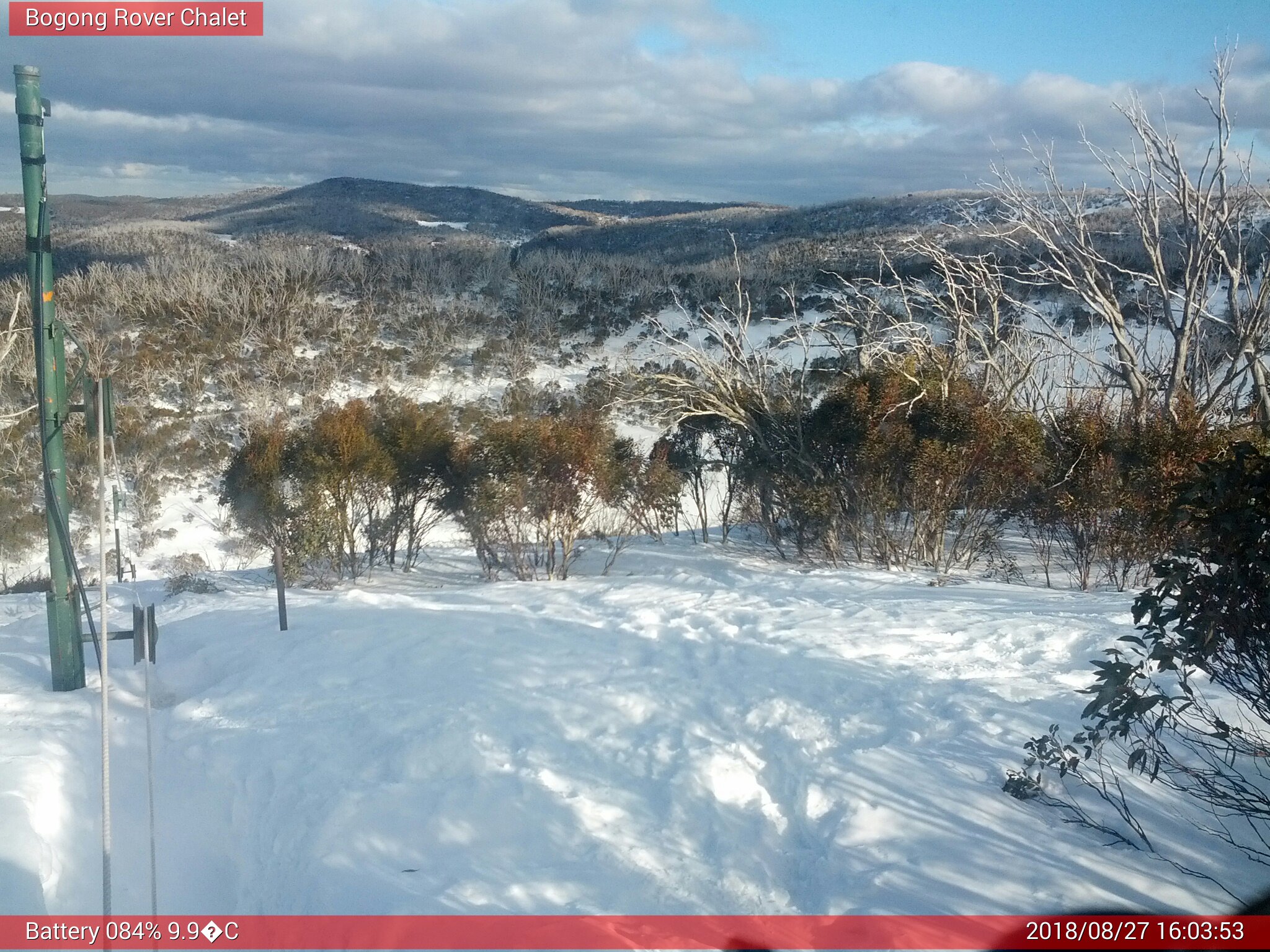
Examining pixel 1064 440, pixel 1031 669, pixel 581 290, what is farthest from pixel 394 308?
pixel 1031 669

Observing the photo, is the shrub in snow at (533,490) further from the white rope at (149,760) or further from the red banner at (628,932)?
the red banner at (628,932)

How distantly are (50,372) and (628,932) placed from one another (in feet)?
16.6

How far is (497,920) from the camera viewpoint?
12.2 ft

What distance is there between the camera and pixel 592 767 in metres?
4.98

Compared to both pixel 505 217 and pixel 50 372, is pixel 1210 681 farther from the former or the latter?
pixel 505 217

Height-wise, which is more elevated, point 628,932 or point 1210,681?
point 1210,681

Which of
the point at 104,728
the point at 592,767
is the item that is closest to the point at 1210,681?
the point at 592,767

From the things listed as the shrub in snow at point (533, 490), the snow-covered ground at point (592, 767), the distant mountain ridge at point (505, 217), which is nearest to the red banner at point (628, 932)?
the snow-covered ground at point (592, 767)

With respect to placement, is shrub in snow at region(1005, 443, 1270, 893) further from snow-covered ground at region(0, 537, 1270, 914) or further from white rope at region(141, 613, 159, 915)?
white rope at region(141, 613, 159, 915)

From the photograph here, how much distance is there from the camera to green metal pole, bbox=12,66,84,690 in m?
5.66

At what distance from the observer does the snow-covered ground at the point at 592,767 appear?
391cm

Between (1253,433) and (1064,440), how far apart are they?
1661mm

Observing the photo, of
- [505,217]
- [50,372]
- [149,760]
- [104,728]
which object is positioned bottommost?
[149,760]

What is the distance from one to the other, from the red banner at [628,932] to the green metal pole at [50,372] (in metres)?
2.96
